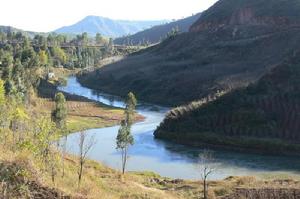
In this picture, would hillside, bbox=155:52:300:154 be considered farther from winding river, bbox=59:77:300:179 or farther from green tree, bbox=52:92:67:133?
green tree, bbox=52:92:67:133

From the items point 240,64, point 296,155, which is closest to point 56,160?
point 296,155

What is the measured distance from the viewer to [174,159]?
86.1m

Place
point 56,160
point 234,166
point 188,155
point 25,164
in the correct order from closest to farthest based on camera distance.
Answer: point 25,164
point 56,160
point 234,166
point 188,155

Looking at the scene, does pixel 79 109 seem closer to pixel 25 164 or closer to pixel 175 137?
pixel 175 137

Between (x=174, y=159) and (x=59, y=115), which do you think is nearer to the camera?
(x=59, y=115)

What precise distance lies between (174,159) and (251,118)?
79.9 ft

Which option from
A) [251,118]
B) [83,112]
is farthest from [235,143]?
[83,112]

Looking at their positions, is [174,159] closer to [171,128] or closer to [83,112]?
[171,128]

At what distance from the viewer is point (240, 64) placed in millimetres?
159875

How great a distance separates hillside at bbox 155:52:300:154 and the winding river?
405cm

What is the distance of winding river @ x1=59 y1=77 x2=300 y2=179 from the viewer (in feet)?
258

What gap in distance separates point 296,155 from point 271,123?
11.6m

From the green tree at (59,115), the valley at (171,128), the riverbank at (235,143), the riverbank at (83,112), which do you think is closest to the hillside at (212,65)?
the valley at (171,128)

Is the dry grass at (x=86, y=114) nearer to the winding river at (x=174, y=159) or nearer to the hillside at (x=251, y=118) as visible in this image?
the winding river at (x=174, y=159)
